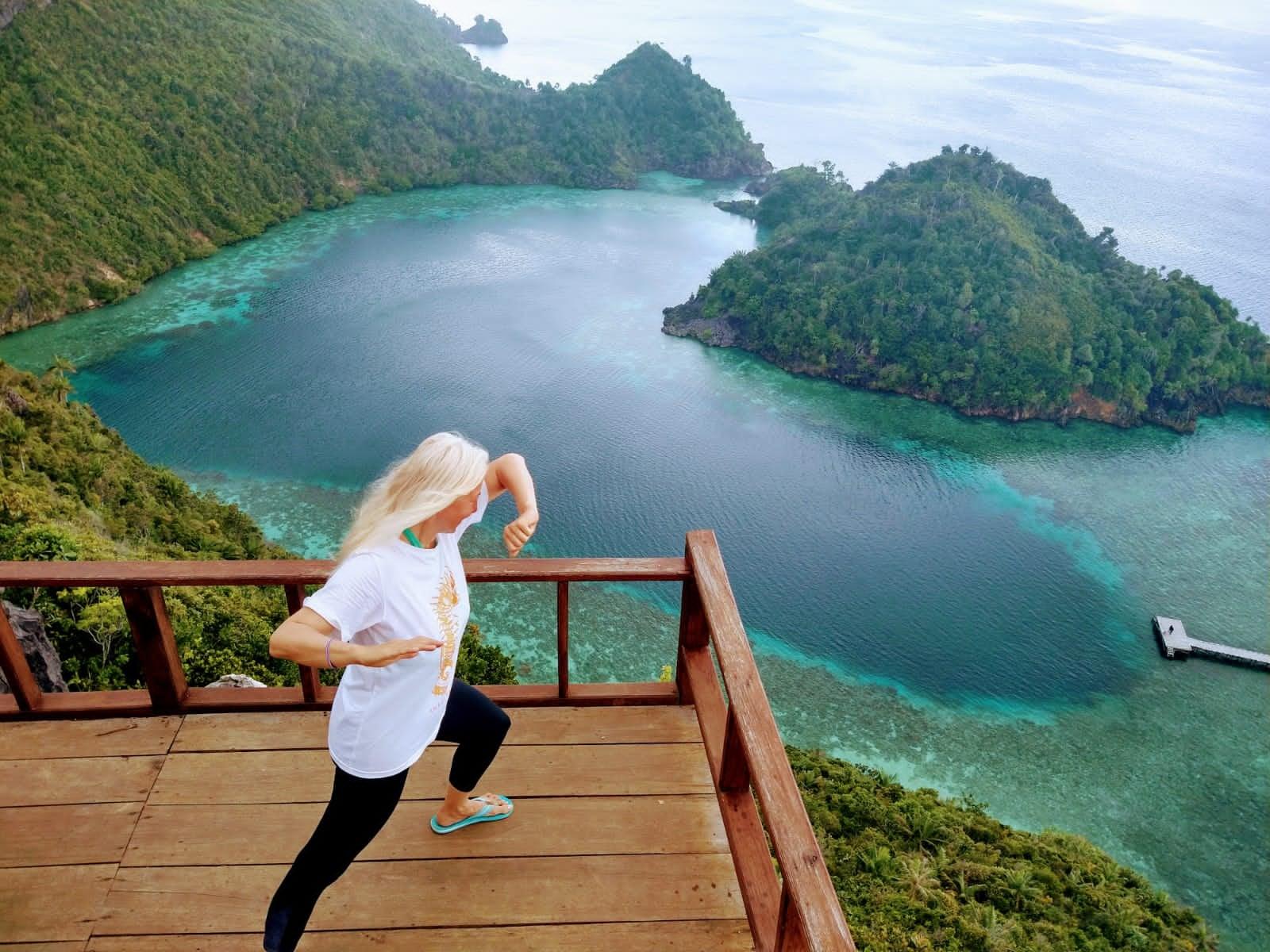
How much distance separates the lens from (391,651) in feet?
6.48

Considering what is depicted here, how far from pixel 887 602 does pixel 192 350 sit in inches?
1188

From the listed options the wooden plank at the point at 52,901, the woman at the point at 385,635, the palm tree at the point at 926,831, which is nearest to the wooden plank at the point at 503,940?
the wooden plank at the point at 52,901

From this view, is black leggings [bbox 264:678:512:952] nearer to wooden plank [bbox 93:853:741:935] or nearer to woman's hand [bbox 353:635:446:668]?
wooden plank [bbox 93:853:741:935]

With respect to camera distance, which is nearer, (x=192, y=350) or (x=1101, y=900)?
(x=1101, y=900)

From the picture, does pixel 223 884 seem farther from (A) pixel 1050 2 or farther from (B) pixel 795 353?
(A) pixel 1050 2

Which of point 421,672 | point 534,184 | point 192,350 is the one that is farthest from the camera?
point 534,184

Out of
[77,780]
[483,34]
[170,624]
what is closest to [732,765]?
[170,624]

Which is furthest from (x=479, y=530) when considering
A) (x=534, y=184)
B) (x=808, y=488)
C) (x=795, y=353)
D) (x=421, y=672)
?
(x=534, y=184)

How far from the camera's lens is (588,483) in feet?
96.7

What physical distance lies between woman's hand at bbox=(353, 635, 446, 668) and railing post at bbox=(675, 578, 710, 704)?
1101 millimetres

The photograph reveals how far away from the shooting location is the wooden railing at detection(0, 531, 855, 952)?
2305 millimetres

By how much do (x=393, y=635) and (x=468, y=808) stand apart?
3.37ft

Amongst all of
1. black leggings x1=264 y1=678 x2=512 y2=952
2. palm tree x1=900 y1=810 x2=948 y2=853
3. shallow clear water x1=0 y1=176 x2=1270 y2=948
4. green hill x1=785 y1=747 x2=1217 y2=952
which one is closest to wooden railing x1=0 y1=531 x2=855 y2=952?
black leggings x1=264 y1=678 x2=512 y2=952

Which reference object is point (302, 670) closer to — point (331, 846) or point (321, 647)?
point (331, 846)
